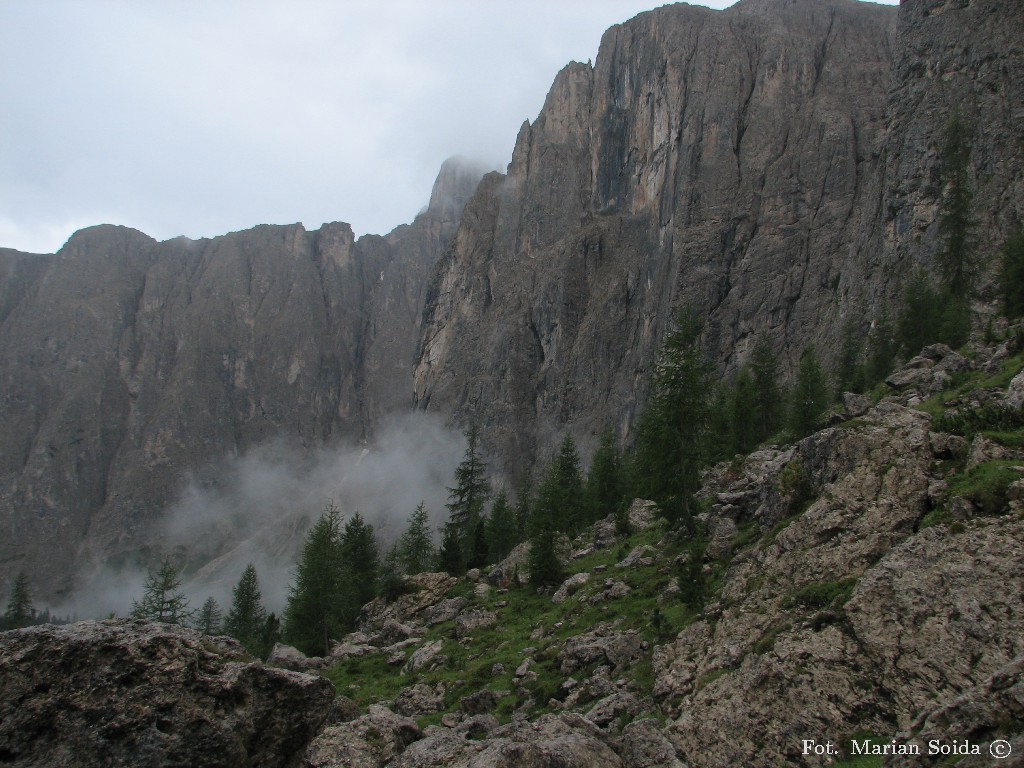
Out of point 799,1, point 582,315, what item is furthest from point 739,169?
point 799,1

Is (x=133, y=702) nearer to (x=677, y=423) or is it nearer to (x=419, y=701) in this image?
(x=419, y=701)

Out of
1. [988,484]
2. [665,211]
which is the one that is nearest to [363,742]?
[988,484]

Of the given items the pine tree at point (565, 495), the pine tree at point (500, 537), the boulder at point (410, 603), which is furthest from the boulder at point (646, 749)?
the pine tree at point (500, 537)

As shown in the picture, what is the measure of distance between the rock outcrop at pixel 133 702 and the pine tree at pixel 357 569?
38621 mm

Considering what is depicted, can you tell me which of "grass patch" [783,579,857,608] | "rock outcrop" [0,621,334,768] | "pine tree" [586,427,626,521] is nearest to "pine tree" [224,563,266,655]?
"pine tree" [586,427,626,521]

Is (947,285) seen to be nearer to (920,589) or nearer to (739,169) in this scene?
(920,589)

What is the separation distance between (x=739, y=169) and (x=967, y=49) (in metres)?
43.4

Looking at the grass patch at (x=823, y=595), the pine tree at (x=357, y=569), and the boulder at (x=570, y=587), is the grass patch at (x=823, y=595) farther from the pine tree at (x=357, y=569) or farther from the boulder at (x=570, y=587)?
the pine tree at (x=357, y=569)

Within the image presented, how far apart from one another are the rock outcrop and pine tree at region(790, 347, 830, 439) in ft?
120

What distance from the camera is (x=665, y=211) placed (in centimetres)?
12888

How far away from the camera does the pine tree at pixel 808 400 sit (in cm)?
4309

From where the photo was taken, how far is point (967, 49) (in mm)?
80875

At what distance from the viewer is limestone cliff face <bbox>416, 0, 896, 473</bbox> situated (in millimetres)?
113188

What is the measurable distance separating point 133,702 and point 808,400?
45.2 metres
